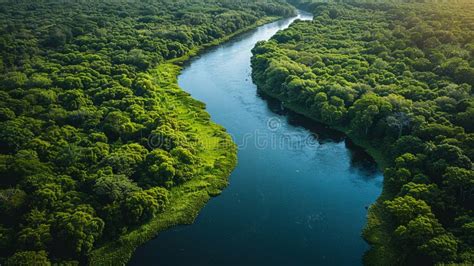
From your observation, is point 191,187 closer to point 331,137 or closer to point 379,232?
point 379,232

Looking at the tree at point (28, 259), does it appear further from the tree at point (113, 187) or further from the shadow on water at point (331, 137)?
the shadow on water at point (331, 137)

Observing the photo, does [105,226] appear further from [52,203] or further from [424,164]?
[424,164]

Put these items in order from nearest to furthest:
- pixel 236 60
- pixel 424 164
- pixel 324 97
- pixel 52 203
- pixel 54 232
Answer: pixel 54 232 < pixel 52 203 < pixel 424 164 < pixel 324 97 < pixel 236 60

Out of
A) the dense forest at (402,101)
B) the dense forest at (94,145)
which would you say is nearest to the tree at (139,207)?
the dense forest at (94,145)

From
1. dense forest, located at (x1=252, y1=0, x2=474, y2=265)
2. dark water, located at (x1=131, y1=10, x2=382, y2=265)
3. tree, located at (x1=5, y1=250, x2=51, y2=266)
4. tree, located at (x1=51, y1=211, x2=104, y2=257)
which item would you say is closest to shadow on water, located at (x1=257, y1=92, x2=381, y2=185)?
dark water, located at (x1=131, y1=10, x2=382, y2=265)

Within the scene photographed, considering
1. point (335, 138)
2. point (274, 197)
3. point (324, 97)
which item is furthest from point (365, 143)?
point (274, 197)

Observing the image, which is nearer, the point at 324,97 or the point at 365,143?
the point at 365,143
